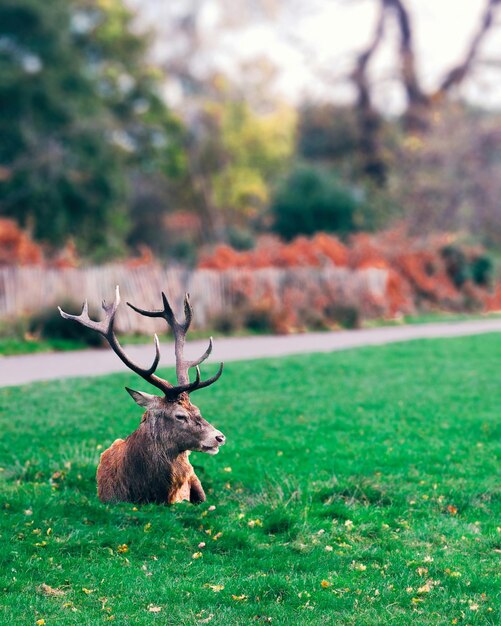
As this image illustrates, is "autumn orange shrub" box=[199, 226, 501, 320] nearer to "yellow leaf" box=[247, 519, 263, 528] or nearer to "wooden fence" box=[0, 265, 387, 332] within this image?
"wooden fence" box=[0, 265, 387, 332]

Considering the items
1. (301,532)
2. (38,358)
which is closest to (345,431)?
(301,532)

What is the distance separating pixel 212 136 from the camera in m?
49.3

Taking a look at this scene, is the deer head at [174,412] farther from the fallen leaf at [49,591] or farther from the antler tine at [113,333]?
the fallen leaf at [49,591]

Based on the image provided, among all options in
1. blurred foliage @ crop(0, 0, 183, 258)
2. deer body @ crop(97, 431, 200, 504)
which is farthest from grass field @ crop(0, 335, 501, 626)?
blurred foliage @ crop(0, 0, 183, 258)

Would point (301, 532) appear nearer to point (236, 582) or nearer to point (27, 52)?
point (236, 582)

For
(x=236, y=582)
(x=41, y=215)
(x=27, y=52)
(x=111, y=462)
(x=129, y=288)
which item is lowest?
(x=236, y=582)

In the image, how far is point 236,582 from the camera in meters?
5.69

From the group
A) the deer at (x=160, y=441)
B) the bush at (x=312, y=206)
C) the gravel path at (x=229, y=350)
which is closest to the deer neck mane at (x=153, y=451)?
the deer at (x=160, y=441)

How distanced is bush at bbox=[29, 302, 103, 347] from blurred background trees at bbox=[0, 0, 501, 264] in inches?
395

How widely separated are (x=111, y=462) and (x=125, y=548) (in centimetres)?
114

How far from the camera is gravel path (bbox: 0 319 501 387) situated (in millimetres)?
13477

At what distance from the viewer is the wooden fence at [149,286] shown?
56.5 feet

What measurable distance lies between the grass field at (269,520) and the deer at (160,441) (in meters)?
0.20

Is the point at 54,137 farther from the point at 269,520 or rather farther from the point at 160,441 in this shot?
the point at 269,520
